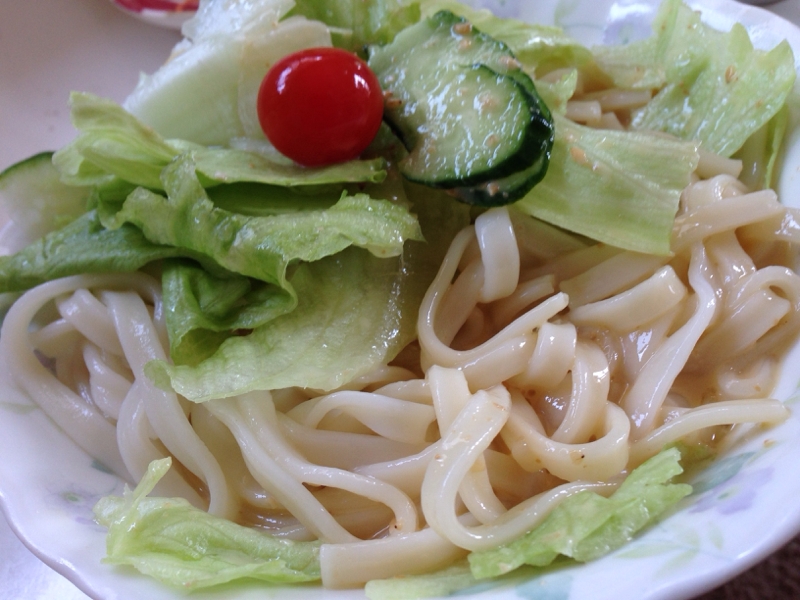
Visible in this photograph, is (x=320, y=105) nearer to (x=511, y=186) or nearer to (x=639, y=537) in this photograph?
(x=511, y=186)

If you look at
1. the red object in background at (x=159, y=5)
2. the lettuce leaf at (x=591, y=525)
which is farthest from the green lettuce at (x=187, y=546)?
the red object in background at (x=159, y=5)

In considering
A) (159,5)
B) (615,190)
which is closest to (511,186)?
(615,190)

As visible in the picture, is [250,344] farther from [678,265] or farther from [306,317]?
[678,265]

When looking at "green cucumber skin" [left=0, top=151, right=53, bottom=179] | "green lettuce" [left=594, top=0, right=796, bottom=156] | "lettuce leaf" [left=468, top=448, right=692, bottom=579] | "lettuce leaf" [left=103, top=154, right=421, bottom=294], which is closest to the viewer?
"lettuce leaf" [left=468, top=448, right=692, bottom=579]

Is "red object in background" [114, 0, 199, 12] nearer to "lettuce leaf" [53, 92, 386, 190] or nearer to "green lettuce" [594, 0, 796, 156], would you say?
"lettuce leaf" [53, 92, 386, 190]

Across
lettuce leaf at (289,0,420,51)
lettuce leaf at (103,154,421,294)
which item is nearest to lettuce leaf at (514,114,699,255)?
lettuce leaf at (103,154,421,294)

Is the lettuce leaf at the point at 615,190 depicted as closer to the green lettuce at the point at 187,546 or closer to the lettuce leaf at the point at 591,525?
the lettuce leaf at the point at 591,525
